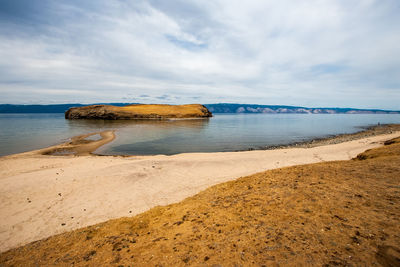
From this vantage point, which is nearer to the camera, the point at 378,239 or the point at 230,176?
the point at 378,239

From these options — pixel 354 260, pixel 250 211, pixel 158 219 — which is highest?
pixel 354 260

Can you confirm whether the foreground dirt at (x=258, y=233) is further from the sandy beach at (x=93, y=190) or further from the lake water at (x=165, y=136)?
the lake water at (x=165, y=136)

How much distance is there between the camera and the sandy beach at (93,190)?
605 cm

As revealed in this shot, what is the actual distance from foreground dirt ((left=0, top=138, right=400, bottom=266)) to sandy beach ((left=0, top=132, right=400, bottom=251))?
3.94 feet

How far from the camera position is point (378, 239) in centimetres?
343

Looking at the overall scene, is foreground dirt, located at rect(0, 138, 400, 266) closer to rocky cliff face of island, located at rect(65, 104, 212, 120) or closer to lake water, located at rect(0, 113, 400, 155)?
lake water, located at rect(0, 113, 400, 155)

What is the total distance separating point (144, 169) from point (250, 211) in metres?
7.52

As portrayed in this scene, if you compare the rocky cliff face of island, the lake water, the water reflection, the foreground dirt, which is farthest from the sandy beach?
the rocky cliff face of island

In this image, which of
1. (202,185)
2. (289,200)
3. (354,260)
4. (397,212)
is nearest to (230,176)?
(202,185)

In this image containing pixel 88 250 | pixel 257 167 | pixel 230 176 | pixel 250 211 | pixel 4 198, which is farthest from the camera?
pixel 257 167

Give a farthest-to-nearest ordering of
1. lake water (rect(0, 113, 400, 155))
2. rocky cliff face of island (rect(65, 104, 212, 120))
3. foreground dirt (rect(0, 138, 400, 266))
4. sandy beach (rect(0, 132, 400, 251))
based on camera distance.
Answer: rocky cliff face of island (rect(65, 104, 212, 120)) < lake water (rect(0, 113, 400, 155)) < sandy beach (rect(0, 132, 400, 251)) < foreground dirt (rect(0, 138, 400, 266))

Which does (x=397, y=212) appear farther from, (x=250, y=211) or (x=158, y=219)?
(x=158, y=219)

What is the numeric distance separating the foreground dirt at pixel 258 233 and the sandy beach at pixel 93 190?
3.94ft

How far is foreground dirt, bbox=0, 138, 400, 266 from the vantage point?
3.32 meters
